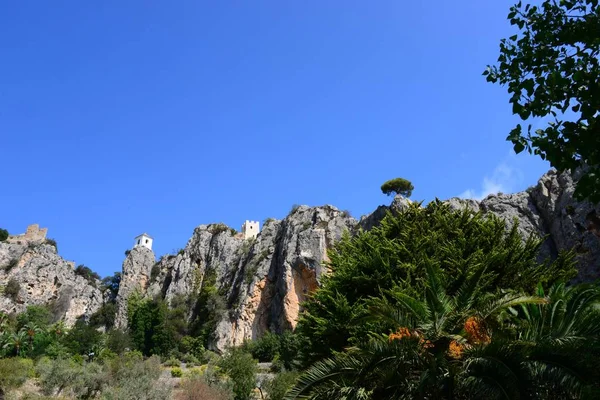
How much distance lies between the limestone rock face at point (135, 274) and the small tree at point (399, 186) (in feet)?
124

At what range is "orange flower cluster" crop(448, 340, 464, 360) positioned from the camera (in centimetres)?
1148

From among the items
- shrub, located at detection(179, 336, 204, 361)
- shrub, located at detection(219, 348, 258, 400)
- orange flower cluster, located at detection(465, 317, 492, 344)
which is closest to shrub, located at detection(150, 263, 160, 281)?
shrub, located at detection(179, 336, 204, 361)

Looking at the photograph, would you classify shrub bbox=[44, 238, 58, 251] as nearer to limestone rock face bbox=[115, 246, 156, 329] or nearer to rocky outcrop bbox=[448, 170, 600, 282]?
limestone rock face bbox=[115, 246, 156, 329]

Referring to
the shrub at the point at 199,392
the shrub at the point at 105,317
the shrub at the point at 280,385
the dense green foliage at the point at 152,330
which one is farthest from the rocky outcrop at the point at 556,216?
the shrub at the point at 105,317

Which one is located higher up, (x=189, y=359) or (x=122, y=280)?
(x=122, y=280)

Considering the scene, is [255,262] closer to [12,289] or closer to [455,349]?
[12,289]

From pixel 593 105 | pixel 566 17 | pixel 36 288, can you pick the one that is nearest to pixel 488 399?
pixel 593 105

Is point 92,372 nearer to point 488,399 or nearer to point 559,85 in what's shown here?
point 488,399

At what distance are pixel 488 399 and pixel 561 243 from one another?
92.4 ft

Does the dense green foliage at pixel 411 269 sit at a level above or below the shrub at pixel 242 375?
above

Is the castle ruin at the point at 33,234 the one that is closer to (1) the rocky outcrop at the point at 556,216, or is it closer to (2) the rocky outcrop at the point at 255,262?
(2) the rocky outcrop at the point at 255,262

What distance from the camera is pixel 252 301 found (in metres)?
52.8

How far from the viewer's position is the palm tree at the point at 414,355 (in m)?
11.3

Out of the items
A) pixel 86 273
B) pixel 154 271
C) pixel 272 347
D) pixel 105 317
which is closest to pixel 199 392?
pixel 272 347
